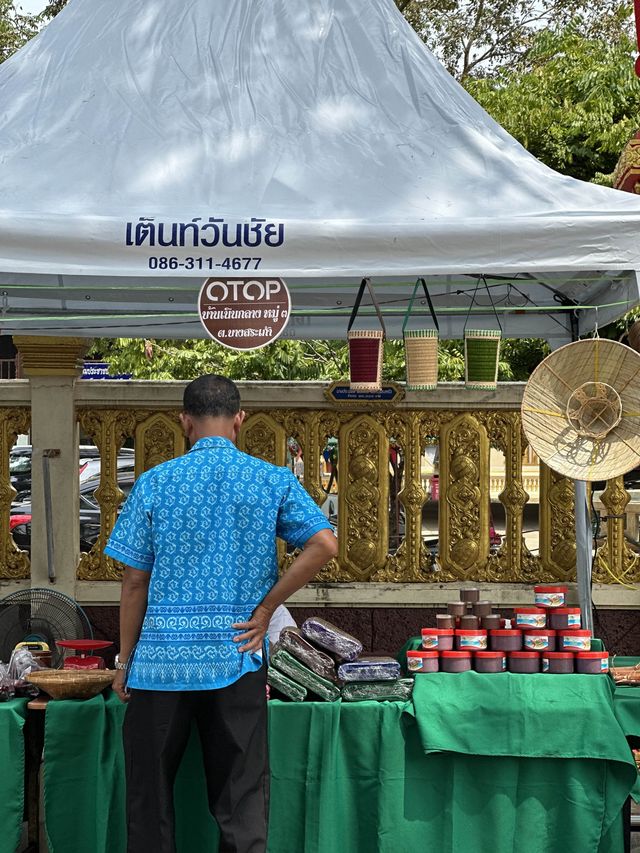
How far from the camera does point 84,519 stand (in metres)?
13.9

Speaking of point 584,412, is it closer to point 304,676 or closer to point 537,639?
point 537,639

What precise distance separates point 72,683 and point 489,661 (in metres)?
1.60

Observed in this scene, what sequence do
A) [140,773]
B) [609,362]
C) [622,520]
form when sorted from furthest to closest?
[622,520], [609,362], [140,773]

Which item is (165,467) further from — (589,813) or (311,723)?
(589,813)

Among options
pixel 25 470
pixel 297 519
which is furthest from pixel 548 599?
pixel 25 470

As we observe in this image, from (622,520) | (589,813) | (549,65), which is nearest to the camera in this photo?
(589,813)

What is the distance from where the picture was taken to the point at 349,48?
4684 millimetres

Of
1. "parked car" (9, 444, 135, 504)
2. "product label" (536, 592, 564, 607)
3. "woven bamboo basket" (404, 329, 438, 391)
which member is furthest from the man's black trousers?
"parked car" (9, 444, 135, 504)

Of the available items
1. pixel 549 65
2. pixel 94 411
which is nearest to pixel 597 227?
pixel 94 411

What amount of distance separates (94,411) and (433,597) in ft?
7.49

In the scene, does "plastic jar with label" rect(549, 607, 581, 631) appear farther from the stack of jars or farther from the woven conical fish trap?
the woven conical fish trap

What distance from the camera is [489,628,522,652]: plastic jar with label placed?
4.34 m

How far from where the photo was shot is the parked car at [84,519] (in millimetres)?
12422

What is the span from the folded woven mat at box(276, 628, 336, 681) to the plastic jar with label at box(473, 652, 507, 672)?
57 cm
